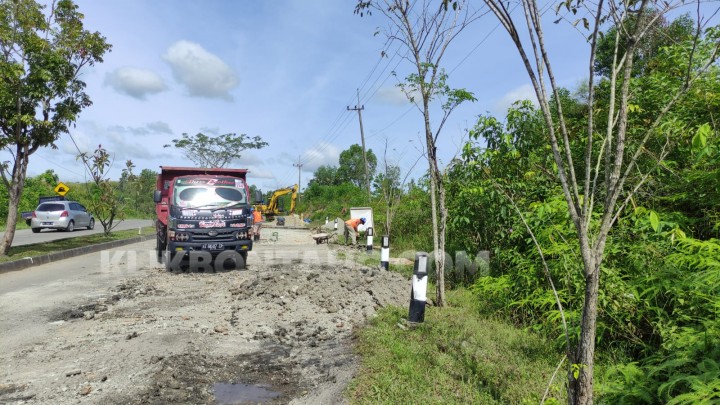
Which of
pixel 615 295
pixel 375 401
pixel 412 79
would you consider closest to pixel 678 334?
pixel 615 295

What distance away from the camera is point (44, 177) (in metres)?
42.6

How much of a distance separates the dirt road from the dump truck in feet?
2.94

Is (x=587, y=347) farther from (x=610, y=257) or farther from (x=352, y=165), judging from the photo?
(x=352, y=165)

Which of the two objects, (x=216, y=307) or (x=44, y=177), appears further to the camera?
(x=44, y=177)

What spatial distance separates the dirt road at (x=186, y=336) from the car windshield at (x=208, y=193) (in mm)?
1870

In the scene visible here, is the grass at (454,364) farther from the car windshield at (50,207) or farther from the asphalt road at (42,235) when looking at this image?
the car windshield at (50,207)

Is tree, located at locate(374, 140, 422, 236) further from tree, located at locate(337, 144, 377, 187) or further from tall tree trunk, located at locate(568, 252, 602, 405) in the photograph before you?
tree, located at locate(337, 144, 377, 187)

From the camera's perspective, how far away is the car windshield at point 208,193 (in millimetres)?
10578

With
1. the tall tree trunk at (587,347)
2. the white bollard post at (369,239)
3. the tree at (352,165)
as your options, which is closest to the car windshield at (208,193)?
the white bollard post at (369,239)

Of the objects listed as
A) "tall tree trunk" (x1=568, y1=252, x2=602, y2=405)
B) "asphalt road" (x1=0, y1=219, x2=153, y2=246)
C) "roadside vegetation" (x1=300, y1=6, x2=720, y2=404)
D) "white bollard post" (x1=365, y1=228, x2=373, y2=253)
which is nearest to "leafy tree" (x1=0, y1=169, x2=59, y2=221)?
"asphalt road" (x1=0, y1=219, x2=153, y2=246)

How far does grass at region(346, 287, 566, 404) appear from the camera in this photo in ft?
11.3

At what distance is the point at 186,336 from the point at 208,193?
6.07m

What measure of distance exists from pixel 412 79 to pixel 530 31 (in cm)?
463

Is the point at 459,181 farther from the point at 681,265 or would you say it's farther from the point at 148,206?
the point at 148,206
